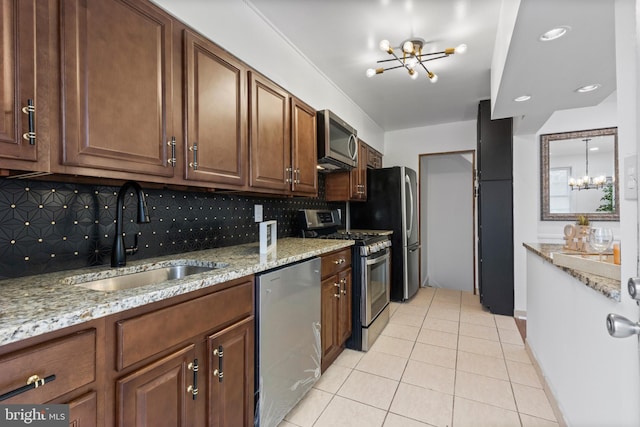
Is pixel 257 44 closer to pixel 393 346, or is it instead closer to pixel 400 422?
pixel 400 422

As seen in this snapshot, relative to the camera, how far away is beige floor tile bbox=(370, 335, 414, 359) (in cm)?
248

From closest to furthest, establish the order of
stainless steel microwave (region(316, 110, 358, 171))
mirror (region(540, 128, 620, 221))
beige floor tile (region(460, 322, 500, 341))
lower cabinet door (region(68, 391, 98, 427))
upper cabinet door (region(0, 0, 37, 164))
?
lower cabinet door (region(68, 391, 98, 427)) → upper cabinet door (region(0, 0, 37, 164)) → stainless steel microwave (region(316, 110, 358, 171)) → beige floor tile (region(460, 322, 500, 341)) → mirror (region(540, 128, 620, 221))

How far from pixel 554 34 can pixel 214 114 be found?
173 cm

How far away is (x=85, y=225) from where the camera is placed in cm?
132

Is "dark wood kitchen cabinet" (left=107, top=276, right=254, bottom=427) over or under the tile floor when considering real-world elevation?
over

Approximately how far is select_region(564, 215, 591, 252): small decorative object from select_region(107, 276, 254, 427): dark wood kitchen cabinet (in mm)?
1860

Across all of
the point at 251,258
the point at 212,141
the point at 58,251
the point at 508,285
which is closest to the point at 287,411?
the point at 251,258

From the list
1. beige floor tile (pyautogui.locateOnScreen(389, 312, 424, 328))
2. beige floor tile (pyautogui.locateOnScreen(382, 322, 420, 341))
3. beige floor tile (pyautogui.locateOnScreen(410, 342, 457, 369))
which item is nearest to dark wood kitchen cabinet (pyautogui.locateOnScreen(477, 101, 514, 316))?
beige floor tile (pyautogui.locateOnScreen(389, 312, 424, 328))

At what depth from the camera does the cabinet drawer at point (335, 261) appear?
2061mm

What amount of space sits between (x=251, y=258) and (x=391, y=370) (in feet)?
4.72

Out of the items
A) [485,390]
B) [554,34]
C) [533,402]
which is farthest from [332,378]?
[554,34]

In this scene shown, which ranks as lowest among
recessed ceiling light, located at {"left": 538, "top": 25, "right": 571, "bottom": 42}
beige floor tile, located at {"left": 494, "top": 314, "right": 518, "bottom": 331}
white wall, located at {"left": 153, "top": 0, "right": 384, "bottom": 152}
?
beige floor tile, located at {"left": 494, "top": 314, "right": 518, "bottom": 331}

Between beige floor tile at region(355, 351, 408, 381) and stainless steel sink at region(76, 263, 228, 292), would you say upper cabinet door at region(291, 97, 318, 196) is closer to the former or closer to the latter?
stainless steel sink at region(76, 263, 228, 292)

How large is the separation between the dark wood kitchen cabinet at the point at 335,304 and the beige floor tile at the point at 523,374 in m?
1.22
